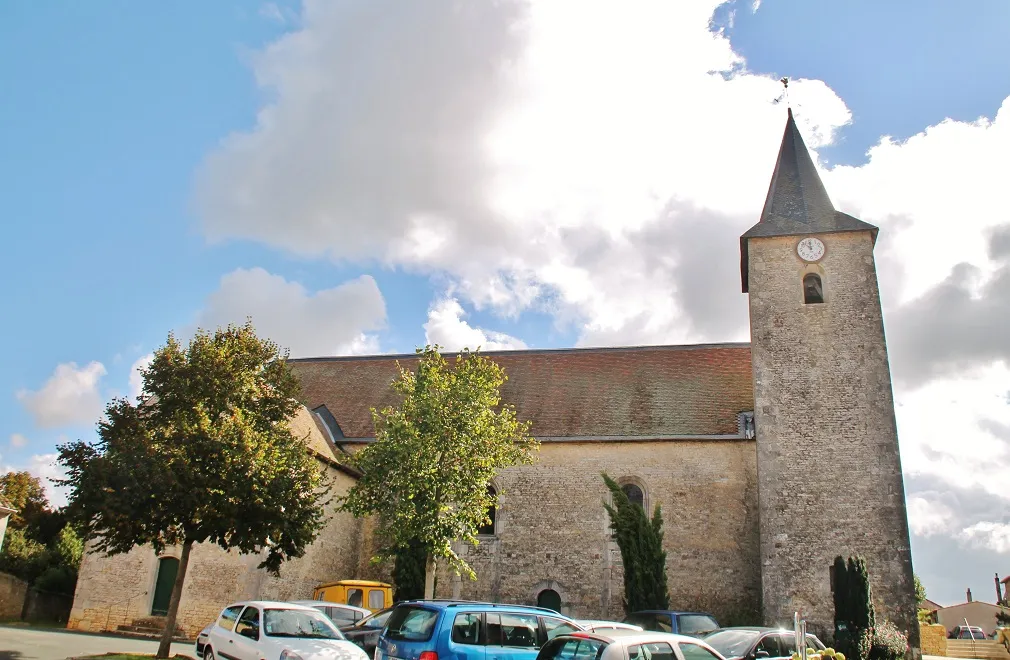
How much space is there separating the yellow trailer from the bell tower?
10.0 m

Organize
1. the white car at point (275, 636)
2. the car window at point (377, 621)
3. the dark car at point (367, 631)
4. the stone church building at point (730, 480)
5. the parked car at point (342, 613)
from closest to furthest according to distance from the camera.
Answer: the white car at point (275, 636), the dark car at point (367, 631), the car window at point (377, 621), the parked car at point (342, 613), the stone church building at point (730, 480)

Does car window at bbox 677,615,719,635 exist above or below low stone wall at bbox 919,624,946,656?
above

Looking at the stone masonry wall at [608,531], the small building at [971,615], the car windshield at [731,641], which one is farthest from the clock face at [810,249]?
the small building at [971,615]

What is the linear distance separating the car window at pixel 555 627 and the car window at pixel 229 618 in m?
4.86

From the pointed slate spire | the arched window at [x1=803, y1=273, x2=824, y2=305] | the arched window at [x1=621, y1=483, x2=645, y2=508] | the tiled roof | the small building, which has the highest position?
the pointed slate spire

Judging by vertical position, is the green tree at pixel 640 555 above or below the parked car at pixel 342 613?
above

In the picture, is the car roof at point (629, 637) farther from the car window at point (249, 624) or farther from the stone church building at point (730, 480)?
the stone church building at point (730, 480)

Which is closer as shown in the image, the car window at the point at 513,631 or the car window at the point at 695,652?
the car window at the point at 695,652

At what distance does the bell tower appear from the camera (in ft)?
63.0

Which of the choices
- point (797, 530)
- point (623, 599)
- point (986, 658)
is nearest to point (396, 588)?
point (623, 599)

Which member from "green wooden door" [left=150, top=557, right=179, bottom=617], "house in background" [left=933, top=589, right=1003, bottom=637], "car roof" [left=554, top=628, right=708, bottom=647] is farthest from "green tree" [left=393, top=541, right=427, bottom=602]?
"house in background" [left=933, top=589, right=1003, bottom=637]

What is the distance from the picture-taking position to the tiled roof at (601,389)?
23.2 m

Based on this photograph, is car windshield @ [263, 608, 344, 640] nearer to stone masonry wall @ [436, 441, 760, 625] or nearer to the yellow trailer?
the yellow trailer

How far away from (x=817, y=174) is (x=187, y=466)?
2129 cm
